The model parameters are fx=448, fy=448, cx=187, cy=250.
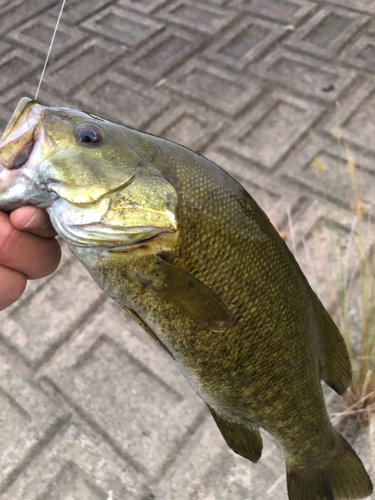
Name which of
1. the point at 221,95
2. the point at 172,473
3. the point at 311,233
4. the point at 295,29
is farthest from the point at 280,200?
the point at 295,29

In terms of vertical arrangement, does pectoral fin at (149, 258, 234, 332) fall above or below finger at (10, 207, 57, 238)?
below

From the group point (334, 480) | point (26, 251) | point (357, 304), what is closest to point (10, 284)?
point (26, 251)

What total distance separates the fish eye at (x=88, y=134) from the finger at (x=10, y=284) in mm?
402

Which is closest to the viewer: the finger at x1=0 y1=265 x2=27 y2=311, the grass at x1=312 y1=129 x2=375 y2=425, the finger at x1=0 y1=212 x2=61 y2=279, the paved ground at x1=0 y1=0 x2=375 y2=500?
the finger at x1=0 y1=212 x2=61 y2=279

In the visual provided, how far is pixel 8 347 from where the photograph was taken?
2014 millimetres

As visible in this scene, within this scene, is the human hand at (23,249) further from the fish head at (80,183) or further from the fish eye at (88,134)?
the fish eye at (88,134)

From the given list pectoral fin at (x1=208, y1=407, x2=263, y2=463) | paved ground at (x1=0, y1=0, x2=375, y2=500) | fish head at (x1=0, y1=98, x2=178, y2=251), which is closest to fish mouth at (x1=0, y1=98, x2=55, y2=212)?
fish head at (x1=0, y1=98, x2=178, y2=251)

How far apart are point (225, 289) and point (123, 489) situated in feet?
3.52

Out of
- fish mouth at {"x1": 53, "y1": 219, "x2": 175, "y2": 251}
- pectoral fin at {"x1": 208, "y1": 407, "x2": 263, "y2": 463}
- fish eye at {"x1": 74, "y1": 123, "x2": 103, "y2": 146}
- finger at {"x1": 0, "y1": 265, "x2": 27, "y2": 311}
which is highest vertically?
fish eye at {"x1": 74, "y1": 123, "x2": 103, "y2": 146}

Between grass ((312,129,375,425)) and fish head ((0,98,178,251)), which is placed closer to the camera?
fish head ((0,98,178,251))

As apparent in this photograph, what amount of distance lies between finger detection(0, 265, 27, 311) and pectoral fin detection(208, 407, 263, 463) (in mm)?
614

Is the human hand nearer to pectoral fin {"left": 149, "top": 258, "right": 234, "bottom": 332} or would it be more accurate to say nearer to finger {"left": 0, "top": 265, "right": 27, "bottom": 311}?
finger {"left": 0, "top": 265, "right": 27, "bottom": 311}

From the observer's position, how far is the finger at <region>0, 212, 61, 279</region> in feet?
3.29

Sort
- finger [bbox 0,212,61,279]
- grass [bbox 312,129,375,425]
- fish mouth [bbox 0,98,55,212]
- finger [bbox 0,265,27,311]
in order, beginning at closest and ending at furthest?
fish mouth [bbox 0,98,55,212] < finger [bbox 0,212,61,279] < finger [bbox 0,265,27,311] < grass [bbox 312,129,375,425]
